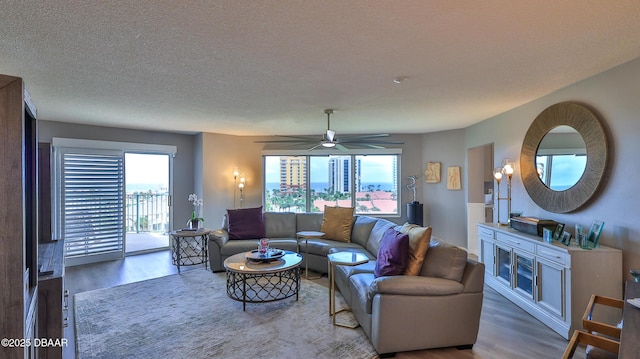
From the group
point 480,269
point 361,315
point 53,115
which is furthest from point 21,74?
point 480,269

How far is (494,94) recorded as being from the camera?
12.0 feet

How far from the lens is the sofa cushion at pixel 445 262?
272 cm

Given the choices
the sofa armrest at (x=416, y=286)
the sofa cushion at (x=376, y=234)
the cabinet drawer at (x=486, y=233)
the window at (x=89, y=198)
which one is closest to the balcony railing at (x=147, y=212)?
the window at (x=89, y=198)

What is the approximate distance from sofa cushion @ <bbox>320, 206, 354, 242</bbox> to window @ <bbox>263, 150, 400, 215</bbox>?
71.1 inches

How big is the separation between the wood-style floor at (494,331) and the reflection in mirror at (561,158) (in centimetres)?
149

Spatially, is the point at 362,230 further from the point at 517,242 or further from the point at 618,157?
the point at 618,157

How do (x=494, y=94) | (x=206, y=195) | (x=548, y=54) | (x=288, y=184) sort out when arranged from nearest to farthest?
(x=548, y=54) → (x=494, y=94) → (x=206, y=195) → (x=288, y=184)

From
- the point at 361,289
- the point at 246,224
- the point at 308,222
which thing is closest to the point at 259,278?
the point at 246,224

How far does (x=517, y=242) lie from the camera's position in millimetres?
3615

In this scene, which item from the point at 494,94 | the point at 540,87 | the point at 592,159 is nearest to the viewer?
the point at 592,159

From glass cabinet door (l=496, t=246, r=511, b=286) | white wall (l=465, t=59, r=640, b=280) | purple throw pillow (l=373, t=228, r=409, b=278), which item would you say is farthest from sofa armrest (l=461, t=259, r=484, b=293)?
glass cabinet door (l=496, t=246, r=511, b=286)

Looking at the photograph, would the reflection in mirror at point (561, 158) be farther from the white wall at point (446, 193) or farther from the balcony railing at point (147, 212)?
the balcony railing at point (147, 212)

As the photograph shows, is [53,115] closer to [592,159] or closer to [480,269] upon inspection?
[480,269]

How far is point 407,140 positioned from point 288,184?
2834 mm
